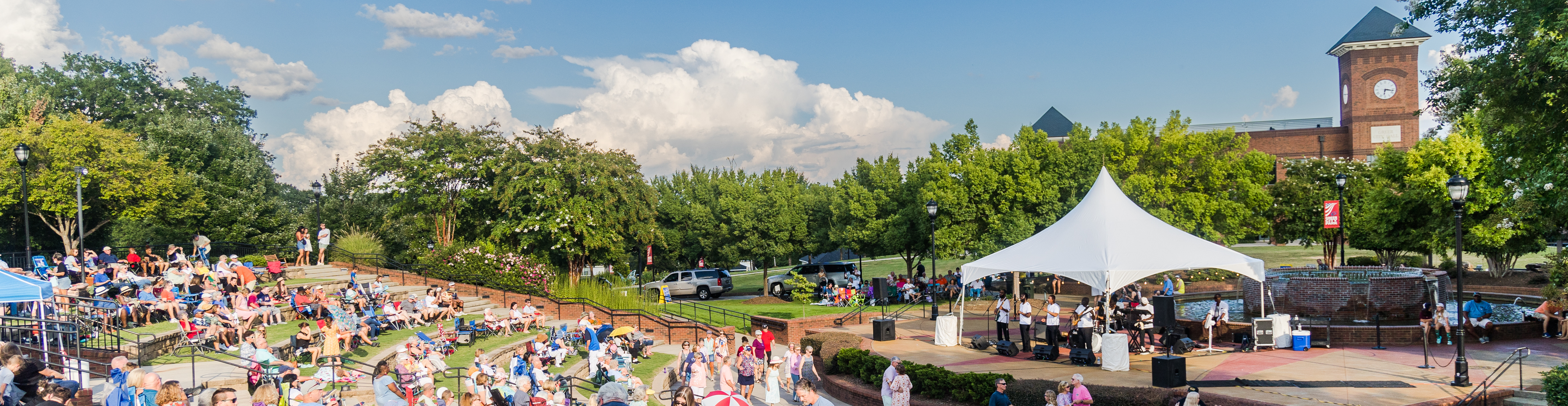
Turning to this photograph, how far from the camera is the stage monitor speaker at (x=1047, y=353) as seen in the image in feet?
48.9

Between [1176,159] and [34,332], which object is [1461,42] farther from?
[34,332]

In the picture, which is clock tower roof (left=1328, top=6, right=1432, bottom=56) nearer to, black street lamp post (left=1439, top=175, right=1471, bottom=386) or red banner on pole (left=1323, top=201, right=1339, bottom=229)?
red banner on pole (left=1323, top=201, right=1339, bottom=229)

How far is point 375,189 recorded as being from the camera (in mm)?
32156

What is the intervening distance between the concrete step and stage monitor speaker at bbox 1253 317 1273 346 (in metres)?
4.30

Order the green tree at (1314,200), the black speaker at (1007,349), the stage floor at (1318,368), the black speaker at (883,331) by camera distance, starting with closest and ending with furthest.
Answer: the stage floor at (1318,368) < the black speaker at (1007,349) < the black speaker at (883,331) < the green tree at (1314,200)

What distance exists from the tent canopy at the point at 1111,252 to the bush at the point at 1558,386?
5063 mm

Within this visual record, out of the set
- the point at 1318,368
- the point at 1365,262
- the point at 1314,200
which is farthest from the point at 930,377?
the point at 1365,262

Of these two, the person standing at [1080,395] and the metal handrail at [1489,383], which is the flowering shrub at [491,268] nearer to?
the person standing at [1080,395]

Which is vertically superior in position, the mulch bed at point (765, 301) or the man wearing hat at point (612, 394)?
the man wearing hat at point (612, 394)

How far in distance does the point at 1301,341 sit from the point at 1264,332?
64cm

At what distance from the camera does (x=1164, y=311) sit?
45.2ft

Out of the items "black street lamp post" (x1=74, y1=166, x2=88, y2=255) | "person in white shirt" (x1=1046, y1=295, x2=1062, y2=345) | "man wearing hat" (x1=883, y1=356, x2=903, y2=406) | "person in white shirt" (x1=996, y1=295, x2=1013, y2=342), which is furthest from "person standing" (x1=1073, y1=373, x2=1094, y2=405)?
"black street lamp post" (x1=74, y1=166, x2=88, y2=255)

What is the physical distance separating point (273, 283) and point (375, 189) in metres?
9.89

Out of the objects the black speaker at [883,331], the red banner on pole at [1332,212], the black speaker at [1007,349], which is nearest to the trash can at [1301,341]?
the black speaker at [1007,349]
